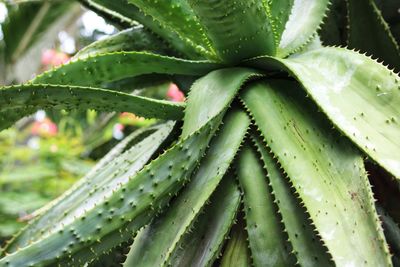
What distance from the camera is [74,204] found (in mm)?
1116

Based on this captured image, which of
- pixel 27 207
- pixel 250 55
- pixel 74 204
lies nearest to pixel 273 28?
pixel 250 55

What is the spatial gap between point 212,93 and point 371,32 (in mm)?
350

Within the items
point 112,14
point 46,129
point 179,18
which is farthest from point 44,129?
point 179,18

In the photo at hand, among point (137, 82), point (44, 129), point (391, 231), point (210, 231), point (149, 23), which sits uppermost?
point (149, 23)

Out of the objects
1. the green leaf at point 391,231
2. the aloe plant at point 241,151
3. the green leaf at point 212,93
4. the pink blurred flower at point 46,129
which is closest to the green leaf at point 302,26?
the aloe plant at point 241,151

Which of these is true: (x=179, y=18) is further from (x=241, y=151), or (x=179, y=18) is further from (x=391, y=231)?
(x=391, y=231)

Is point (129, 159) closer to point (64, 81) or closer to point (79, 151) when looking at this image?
point (64, 81)

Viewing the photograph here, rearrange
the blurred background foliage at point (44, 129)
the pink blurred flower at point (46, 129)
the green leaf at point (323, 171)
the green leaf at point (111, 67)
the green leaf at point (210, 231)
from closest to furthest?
the green leaf at point (323, 171)
the green leaf at point (210, 231)
the green leaf at point (111, 67)
the blurred background foliage at point (44, 129)
the pink blurred flower at point (46, 129)

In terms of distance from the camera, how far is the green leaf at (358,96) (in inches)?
32.0

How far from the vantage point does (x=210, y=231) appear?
2.94ft

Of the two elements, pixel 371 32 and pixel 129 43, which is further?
pixel 129 43

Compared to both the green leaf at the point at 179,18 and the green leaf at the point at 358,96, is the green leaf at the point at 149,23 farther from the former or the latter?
the green leaf at the point at 358,96

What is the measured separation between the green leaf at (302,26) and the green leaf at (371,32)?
0.20 feet

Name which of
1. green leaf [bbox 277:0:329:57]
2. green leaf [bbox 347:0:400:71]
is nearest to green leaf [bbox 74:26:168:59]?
green leaf [bbox 277:0:329:57]
